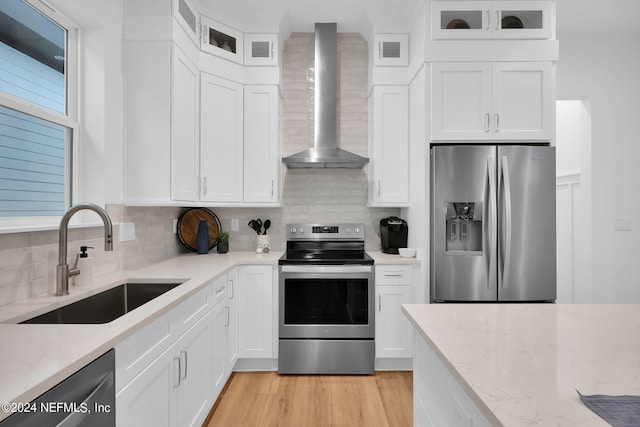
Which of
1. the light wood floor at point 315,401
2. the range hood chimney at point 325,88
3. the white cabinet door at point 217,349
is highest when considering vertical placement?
the range hood chimney at point 325,88

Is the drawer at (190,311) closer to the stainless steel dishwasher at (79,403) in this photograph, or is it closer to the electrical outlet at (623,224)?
Result: the stainless steel dishwasher at (79,403)

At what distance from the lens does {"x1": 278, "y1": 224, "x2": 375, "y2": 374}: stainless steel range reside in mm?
2771

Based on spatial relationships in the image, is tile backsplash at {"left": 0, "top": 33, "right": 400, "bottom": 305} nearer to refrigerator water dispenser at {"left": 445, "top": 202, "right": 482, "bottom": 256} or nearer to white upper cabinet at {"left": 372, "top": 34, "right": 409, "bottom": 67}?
white upper cabinet at {"left": 372, "top": 34, "right": 409, "bottom": 67}

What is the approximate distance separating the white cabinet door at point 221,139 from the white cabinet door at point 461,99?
1.60 m

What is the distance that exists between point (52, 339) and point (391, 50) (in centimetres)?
314

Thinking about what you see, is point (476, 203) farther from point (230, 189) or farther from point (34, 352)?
point (34, 352)

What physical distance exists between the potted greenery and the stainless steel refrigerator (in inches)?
72.3

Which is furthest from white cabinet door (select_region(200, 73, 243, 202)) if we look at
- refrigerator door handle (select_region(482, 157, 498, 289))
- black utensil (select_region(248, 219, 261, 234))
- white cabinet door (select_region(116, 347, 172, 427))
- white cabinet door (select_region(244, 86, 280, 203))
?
refrigerator door handle (select_region(482, 157, 498, 289))

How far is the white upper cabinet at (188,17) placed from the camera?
2.39 metres

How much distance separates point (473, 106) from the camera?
8.55ft

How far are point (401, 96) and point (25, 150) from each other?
8.66ft

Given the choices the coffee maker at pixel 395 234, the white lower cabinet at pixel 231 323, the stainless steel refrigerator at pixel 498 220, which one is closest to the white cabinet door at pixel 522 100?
the stainless steel refrigerator at pixel 498 220

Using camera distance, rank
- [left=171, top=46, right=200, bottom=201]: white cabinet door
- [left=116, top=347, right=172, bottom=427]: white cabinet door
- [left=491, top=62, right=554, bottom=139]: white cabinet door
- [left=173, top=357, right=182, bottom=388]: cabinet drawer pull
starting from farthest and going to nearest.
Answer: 1. [left=491, top=62, right=554, bottom=139]: white cabinet door
2. [left=171, top=46, right=200, bottom=201]: white cabinet door
3. [left=173, top=357, right=182, bottom=388]: cabinet drawer pull
4. [left=116, top=347, right=172, bottom=427]: white cabinet door

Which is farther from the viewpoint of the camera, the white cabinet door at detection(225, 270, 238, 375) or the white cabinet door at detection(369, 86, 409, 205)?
the white cabinet door at detection(369, 86, 409, 205)
